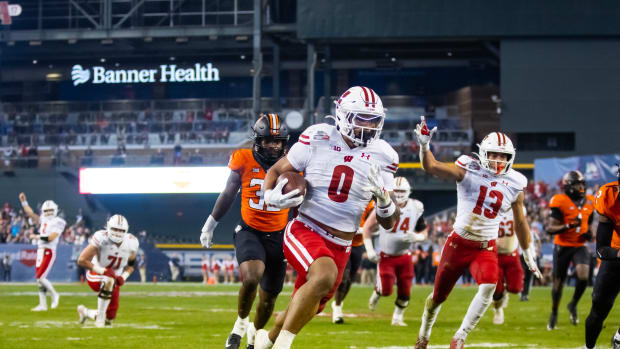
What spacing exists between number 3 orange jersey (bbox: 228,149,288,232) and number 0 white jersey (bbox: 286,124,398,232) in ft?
6.11

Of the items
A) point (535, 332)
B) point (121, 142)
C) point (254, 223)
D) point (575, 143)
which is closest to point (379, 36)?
point (575, 143)

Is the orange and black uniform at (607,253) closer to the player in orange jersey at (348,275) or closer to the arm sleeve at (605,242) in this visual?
the arm sleeve at (605,242)

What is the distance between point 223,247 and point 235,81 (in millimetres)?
11491

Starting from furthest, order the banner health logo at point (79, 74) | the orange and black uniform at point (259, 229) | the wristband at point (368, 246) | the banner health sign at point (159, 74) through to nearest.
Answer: the banner health logo at point (79, 74), the banner health sign at point (159, 74), the wristband at point (368, 246), the orange and black uniform at point (259, 229)

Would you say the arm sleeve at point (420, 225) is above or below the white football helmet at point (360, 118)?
below

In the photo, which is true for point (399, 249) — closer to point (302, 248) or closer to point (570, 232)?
point (570, 232)

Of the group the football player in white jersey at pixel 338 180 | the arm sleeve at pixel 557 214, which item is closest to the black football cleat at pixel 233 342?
the football player in white jersey at pixel 338 180

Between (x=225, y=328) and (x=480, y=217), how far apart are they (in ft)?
15.7

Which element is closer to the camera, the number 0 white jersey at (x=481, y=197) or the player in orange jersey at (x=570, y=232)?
the number 0 white jersey at (x=481, y=197)

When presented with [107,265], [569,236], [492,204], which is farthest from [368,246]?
[492,204]

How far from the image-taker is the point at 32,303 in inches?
766

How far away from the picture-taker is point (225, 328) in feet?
44.0

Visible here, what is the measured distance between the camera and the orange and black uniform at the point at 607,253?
907 centimetres

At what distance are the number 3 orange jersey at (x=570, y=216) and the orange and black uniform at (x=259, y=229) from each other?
5.43 metres
